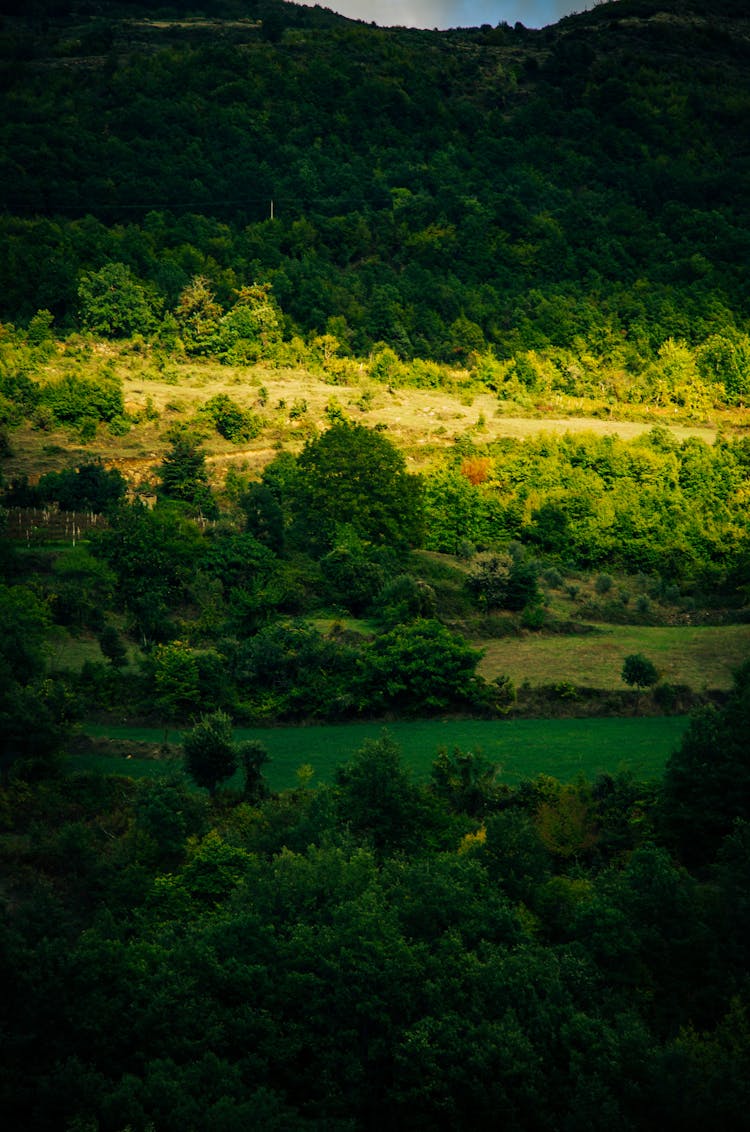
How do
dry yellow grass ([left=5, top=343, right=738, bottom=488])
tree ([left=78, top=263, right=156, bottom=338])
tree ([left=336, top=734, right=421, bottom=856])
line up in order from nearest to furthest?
tree ([left=336, top=734, right=421, bottom=856]) → dry yellow grass ([left=5, top=343, right=738, bottom=488]) → tree ([left=78, top=263, right=156, bottom=338])

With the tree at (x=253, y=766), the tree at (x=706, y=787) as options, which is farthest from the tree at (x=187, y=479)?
the tree at (x=706, y=787)

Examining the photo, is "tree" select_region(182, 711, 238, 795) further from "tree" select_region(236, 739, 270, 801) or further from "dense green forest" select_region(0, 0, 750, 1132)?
"tree" select_region(236, 739, 270, 801)

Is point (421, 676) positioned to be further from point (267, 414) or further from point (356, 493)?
point (267, 414)

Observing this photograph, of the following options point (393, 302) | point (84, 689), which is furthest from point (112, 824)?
point (393, 302)

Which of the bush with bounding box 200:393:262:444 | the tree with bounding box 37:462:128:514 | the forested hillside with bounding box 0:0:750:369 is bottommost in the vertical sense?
the tree with bounding box 37:462:128:514

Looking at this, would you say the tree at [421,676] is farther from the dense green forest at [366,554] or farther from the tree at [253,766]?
the tree at [253,766]

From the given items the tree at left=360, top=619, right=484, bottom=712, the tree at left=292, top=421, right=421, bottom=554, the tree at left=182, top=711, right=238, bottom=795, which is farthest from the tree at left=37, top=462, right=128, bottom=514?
the tree at left=182, top=711, right=238, bottom=795

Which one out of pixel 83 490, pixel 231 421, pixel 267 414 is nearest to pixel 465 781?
pixel 83 490

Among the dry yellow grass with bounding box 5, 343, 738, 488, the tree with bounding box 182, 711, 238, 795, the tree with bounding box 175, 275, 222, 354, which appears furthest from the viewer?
the tree with bounding box 175, 275, 222, 354
